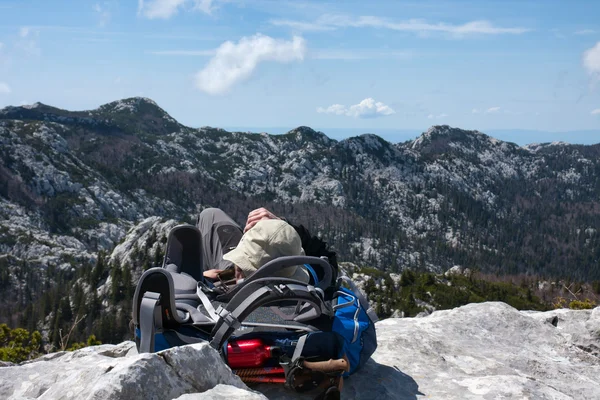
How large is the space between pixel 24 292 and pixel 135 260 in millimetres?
60959

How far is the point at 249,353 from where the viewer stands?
476cm

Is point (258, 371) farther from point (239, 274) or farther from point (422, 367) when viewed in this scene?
point (422, 367)

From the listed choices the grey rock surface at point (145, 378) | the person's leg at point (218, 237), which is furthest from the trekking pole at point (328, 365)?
the person's leg at point (218, 237)

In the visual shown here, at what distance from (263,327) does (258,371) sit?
0.44 metres

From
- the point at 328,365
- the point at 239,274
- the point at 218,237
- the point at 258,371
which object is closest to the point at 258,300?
the point at 258,371

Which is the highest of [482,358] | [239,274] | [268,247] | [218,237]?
[268,247]

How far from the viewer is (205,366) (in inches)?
155

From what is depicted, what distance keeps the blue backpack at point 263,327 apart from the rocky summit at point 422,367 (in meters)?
0.45

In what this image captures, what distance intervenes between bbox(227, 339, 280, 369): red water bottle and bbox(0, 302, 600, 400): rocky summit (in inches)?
15.4

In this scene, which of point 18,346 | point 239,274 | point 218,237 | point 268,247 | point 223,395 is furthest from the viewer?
point 18,346

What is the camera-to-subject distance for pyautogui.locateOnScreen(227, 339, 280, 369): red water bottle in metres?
4.73

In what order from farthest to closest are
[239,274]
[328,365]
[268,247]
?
[239,274] < [268,247] < [328,365]

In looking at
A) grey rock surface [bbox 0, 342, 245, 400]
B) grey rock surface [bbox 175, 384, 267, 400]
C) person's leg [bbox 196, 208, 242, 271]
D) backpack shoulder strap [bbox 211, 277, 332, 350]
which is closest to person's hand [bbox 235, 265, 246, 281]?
backpack shoulder strap [bbox 211, 277, 332, 350]

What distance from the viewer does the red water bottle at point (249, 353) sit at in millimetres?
4730
